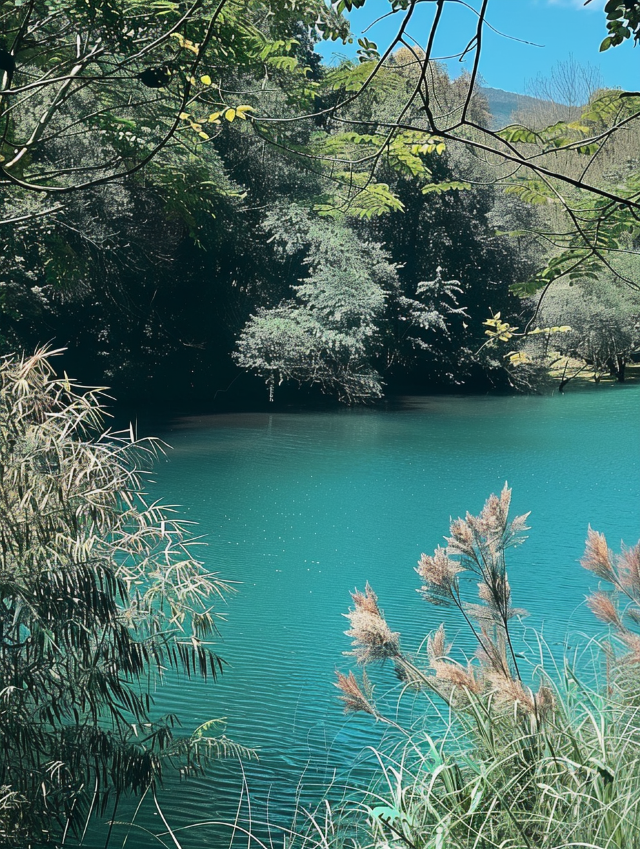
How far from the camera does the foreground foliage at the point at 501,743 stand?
192cm

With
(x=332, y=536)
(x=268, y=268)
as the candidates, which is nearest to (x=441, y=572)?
(x=332, y=536)

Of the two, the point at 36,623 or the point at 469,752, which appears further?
the point at 36,623

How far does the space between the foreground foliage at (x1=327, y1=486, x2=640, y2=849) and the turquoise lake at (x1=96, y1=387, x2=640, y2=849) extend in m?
0.37

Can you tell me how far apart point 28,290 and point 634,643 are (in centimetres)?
1262

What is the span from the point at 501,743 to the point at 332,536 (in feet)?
19.1

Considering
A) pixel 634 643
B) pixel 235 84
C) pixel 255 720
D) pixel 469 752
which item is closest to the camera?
pixel 634 643

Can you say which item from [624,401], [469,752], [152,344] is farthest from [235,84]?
[469,752]

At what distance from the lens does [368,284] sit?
1577 centimetres

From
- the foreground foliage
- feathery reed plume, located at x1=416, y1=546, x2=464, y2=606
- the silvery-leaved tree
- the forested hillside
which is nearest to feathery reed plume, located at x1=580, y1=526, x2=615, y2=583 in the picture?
the foreground foliage

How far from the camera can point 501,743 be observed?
2.32 m

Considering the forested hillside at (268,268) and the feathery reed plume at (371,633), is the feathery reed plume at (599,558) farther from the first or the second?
the forested hillside at (268,268)

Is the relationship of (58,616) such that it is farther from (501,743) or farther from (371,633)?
(501,743)

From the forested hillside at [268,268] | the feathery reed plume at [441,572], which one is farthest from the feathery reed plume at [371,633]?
the forested hillside at [268,268]

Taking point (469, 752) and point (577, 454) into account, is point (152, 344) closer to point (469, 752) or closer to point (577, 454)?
point (577, 454)
